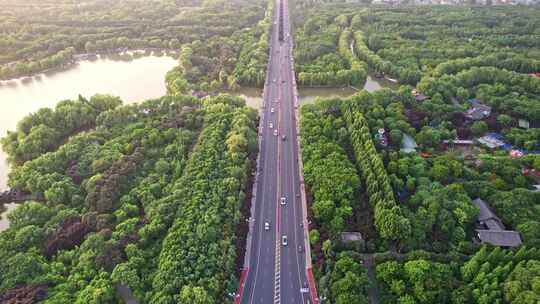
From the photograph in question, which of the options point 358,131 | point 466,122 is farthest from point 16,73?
point 466,122

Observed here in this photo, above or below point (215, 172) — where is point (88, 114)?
above

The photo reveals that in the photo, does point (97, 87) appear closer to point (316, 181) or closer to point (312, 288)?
point (316, 181)

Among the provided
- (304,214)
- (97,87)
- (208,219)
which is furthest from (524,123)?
(97,87)

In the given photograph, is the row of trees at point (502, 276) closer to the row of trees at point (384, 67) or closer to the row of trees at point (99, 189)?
the row of trees at point (99, 189)

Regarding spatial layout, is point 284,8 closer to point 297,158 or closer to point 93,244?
point 297,158

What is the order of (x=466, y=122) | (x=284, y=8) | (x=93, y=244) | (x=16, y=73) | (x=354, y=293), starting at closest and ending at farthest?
(x=354, y=293) → (x=93, y=244) → (x=466, y=122) → (x=16, y=73) → (x=284, y=8)
